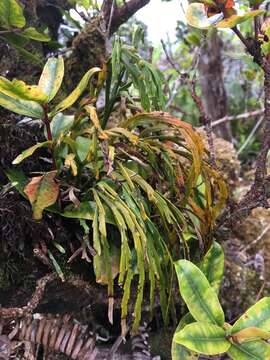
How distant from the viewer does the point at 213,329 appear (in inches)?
31.7

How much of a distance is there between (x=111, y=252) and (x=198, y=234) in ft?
0.70

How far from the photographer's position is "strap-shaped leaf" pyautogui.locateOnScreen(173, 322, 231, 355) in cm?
76

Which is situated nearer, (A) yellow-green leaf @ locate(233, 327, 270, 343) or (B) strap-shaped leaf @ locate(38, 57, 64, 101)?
(A) yellow-green leaf @ locate(233, 327, 270, 343)

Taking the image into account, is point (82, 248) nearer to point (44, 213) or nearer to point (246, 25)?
point (44, 213)

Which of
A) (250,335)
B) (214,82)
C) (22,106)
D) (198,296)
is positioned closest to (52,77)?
(22,106)

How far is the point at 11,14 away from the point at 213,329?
850 mm

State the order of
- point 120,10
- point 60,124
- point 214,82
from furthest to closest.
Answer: point 214,82
point 120,10
point 60,124

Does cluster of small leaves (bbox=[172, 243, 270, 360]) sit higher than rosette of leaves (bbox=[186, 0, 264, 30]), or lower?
lower

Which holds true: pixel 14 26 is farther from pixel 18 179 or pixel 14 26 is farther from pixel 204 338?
pixel 204 338

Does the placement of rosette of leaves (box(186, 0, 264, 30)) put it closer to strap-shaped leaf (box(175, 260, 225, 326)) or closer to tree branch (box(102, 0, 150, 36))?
strap-shaped leaf (box(175, 260, 225, 326))

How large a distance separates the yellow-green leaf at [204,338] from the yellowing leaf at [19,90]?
0.50m

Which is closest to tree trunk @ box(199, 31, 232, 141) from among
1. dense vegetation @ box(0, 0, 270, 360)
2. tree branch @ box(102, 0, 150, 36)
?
tree branch @ box(102, 0, 150, 36)

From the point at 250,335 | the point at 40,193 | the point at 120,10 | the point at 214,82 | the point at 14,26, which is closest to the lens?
the point at 250,335

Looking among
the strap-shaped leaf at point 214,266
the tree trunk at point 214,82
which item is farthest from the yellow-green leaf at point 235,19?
the tree trunk at point 214,82
